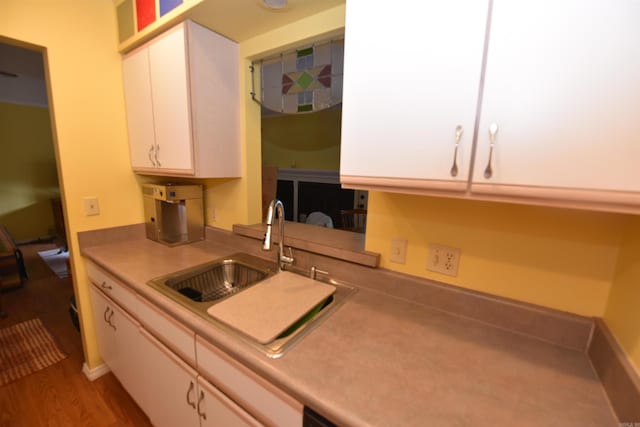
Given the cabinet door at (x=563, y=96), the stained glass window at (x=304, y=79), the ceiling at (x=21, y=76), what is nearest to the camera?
the cabinet door at (x=563, y=96)

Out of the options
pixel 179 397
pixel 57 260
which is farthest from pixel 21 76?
pixel 179 397

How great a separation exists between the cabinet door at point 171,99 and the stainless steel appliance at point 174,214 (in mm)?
205

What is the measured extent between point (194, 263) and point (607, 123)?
158 centimetres

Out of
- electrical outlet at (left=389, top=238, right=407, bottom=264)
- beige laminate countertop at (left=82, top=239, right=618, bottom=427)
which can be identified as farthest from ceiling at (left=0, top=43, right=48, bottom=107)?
electrical outlet at (left=389, top=238, right=407, bottom=264)

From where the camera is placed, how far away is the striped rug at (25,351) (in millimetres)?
1775

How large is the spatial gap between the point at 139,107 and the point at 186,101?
19.4 inches

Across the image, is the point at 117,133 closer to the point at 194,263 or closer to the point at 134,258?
the point at 134,258

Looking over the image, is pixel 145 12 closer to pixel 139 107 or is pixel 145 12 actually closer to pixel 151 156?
pixel 139 107

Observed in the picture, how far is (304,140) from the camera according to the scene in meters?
3.85

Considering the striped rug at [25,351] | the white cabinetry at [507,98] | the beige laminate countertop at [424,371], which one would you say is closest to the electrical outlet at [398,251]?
the beige laminate countertop at [424,371]

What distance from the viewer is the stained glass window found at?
49.9 inches

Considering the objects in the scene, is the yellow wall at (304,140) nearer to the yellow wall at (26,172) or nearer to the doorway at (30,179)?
the doorway at (30,179)

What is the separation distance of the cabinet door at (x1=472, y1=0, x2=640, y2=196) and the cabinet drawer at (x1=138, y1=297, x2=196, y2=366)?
1095 millimetres

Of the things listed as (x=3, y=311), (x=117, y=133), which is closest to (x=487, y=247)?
(x=117, y=133)
